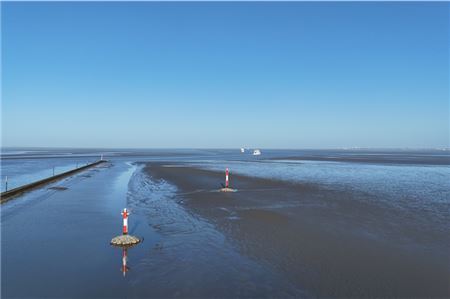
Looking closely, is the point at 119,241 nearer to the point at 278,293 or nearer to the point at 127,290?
the point at 127,290

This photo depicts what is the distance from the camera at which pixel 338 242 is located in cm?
993

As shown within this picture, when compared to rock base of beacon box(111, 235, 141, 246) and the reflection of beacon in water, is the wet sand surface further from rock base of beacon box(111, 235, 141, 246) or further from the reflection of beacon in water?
rock base of beacon box(111, 235, 141, 246)

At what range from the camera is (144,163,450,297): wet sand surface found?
22.8 feet

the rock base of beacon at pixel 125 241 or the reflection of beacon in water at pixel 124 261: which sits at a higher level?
the rock base of beacon at pixel 125 241

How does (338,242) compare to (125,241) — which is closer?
(125,241)

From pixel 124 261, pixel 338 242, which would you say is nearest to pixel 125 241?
pixel 124 261

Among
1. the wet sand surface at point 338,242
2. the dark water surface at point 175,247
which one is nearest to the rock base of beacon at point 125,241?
the dark water surface at point 175,247

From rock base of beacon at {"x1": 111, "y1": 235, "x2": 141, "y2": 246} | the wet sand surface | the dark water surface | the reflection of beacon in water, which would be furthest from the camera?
rock base of beacon at {"x1": 111, "y1": 235, "x2": 141, "y2": 246}

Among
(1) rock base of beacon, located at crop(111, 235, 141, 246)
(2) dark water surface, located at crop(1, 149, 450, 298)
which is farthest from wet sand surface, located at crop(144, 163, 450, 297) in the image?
(1) rock base of beacon, located at crop(111, 235, 141, 246)

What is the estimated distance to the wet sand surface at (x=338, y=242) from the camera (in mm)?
6957

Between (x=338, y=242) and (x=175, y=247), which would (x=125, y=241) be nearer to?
(x=175, y=247)

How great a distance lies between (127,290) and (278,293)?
318cm

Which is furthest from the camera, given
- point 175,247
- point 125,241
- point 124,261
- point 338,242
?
point 338,242

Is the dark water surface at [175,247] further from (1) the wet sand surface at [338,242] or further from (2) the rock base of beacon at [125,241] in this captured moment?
(2) the rock base of beacon at [125,241]
